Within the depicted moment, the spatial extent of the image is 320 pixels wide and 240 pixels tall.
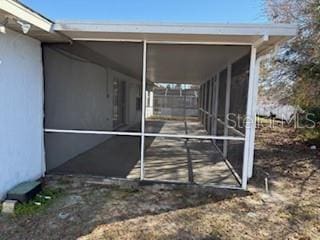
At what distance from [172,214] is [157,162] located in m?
2.78

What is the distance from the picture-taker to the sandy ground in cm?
334

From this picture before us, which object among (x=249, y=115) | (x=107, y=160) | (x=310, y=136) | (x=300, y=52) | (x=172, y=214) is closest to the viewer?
A: (x=172, y=214)

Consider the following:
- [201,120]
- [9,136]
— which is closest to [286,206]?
[9,136]

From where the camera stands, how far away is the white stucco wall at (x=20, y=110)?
3945 mm

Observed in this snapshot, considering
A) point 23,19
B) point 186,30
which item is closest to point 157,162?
point 186,30

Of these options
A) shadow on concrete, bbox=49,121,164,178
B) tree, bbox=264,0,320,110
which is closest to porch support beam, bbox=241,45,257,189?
shadow on concrete, bbox=49,121,164,178

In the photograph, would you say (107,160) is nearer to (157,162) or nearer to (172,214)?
(157,162)

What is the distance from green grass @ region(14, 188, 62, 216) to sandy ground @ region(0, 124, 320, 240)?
0.09 m

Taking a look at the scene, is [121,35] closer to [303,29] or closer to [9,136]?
[9,136]

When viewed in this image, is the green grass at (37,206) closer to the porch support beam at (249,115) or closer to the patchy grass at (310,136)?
the porch support beam at (249,115)

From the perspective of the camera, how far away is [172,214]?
3.84 metres

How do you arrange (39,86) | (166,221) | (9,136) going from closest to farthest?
1. (166,221)
2. (9,136)
3. (39,86)

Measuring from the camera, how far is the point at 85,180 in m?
5.03

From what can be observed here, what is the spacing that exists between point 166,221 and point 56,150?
2860 millimetres
